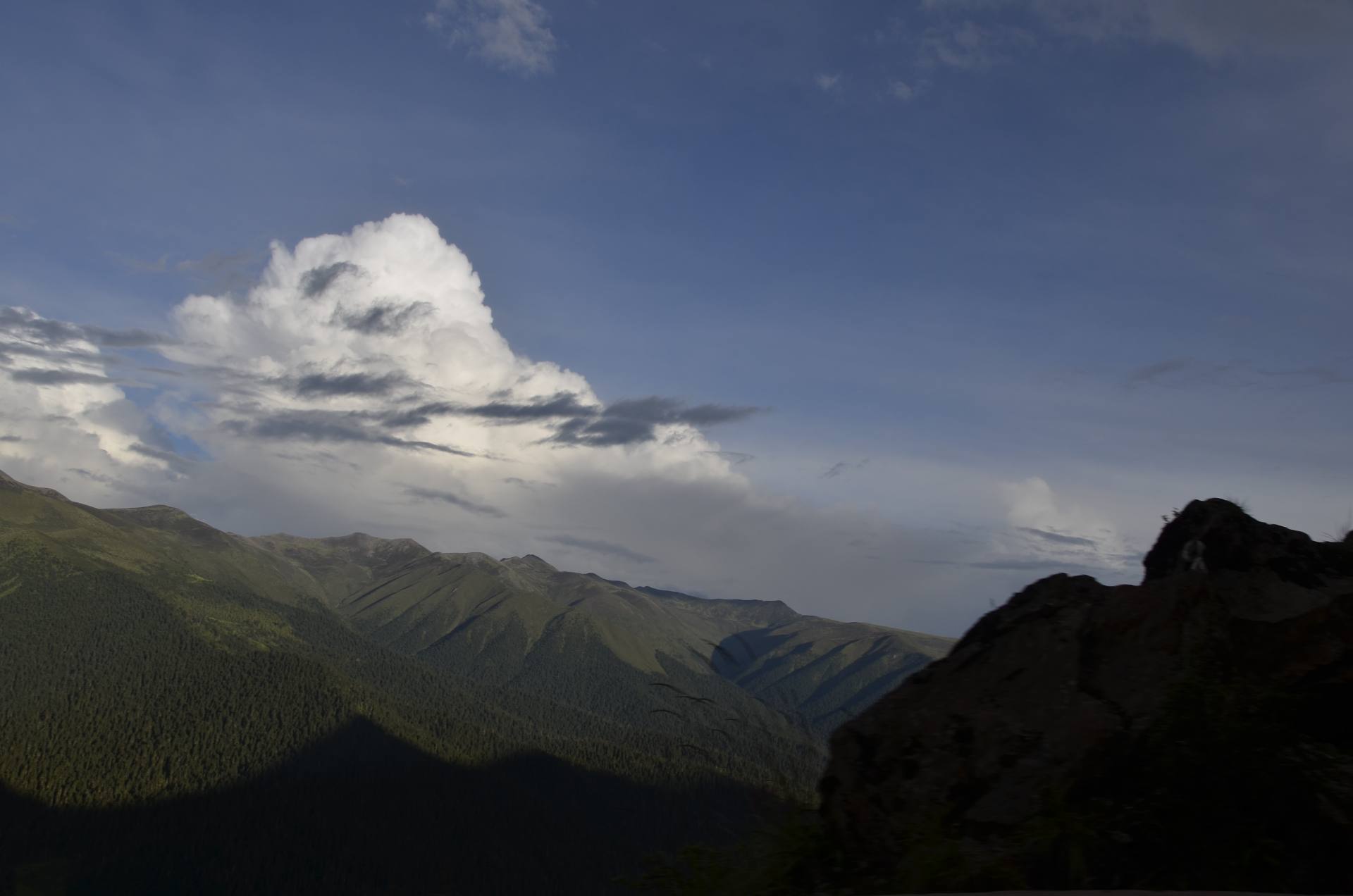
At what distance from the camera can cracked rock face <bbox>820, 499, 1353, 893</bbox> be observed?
23.3 ft

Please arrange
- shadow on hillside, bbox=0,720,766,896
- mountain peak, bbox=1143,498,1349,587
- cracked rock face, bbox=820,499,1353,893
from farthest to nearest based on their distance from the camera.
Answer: shadow on hillside, bbox=0,720,766,896, mountain peak, bbox=1143,498,1349,587, cracked rock face, bbox=820,499,1353,893

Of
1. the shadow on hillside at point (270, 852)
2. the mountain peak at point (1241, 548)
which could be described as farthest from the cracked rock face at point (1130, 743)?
the shadow on hillside at point (270, 852)

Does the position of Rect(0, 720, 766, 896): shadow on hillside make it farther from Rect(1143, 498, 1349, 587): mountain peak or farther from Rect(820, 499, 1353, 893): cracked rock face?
Rect(820, 499, 1353, 893): cracked rock face

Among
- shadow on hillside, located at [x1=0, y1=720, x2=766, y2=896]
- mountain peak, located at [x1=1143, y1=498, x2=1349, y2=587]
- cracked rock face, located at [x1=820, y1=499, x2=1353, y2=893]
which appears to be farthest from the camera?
shadow on hillside, located at [x1=0, y1=720, x2=766, y2=896]

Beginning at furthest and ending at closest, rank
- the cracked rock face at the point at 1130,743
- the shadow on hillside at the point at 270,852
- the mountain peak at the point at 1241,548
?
the shadow on hillside at the point at 270,852 < the mountain peak at the point at 1241,548 < the cracked rock face at the point at 1130,743

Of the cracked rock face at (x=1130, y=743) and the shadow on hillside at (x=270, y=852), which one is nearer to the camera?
the cracked rock face at (x=1130, y=743)

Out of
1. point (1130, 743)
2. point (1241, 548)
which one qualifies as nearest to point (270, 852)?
point (1241, 548)

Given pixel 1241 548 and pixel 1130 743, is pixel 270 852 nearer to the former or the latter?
pixel 1241 548

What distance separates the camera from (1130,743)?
309 inches

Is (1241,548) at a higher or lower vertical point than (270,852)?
higher

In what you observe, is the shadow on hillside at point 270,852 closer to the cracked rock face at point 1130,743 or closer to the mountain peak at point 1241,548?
the mountain peak at point 1241,548

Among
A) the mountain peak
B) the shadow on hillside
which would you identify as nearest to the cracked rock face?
the mountain peak

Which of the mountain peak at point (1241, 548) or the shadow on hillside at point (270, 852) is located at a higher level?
the mountain peak at point (1241, 548)

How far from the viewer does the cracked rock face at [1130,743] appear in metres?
7.11
